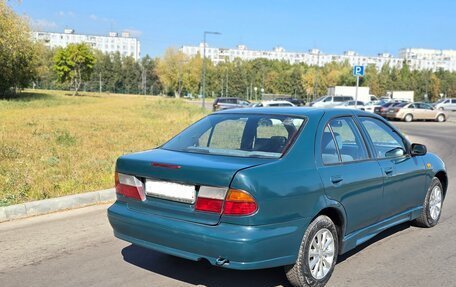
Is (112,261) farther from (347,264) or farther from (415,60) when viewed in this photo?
(415,60)

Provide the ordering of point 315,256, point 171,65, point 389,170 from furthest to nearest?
1. point 171,65
2. point 389,170
3. point 315,256

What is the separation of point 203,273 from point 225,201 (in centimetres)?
118

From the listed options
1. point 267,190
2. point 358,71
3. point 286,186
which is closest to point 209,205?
point 267,190

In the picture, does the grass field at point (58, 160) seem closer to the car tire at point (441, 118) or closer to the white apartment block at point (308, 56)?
the car tire at point (441, 118)

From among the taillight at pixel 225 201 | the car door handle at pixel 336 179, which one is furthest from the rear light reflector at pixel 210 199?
the car door handle at pixel 336 179

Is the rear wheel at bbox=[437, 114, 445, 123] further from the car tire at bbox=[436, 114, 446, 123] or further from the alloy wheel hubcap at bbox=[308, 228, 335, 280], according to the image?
the alloy wheel hubcap at bbox=[308, 228, 335, 280]

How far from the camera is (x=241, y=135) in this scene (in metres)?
4.73

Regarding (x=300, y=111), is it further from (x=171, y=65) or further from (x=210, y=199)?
(x=171, y=65)

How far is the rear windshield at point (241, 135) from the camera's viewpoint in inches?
164

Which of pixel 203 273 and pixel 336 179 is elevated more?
pixel 336 179

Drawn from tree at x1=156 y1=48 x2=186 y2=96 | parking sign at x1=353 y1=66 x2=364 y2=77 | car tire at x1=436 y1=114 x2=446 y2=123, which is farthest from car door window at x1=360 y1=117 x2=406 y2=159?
tree at x1=156 y1=48 x2=186 y2=96

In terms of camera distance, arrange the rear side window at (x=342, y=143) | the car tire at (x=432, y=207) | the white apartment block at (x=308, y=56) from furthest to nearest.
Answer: the white apartment block at (x=308, y=56), the car tire at (x=432, y=207), the rear side window at (x=342, y=143)

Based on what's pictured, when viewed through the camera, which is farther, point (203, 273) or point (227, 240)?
point (203, 273)

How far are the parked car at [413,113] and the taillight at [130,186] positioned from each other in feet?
110
